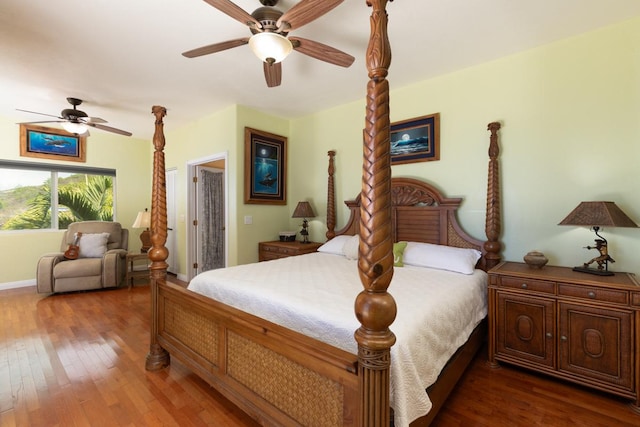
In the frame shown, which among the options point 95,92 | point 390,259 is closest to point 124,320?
point 95,92

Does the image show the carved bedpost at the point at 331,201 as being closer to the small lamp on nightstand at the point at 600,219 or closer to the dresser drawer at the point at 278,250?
the dresser drawer at the point at 278,250

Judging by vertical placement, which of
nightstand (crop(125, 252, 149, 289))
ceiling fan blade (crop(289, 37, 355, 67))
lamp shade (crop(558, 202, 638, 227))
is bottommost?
nightstand (crop(125, 252, 149, 289))

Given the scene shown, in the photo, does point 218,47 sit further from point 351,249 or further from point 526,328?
point 526,328

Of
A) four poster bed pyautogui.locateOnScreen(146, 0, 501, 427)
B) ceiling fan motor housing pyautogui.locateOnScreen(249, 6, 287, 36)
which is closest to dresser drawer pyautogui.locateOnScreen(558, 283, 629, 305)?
four poster bed pyautogui.locateOnScreen(146, 0, 501, 427)

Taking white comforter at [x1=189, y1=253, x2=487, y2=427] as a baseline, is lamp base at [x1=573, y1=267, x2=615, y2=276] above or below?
above

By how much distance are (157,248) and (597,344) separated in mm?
3226

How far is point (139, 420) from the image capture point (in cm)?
168

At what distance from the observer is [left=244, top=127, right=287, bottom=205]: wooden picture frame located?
4000mm

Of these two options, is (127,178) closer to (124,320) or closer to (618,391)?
(124,320)

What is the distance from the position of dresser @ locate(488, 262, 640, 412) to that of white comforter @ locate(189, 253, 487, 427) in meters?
0.22

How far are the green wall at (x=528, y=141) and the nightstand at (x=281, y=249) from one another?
0.40ft

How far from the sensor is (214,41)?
8.02 feet

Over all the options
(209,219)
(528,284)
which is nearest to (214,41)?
(528,284)

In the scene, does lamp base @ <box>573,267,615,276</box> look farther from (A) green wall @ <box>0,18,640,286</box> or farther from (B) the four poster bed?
(B) the four poster bed
